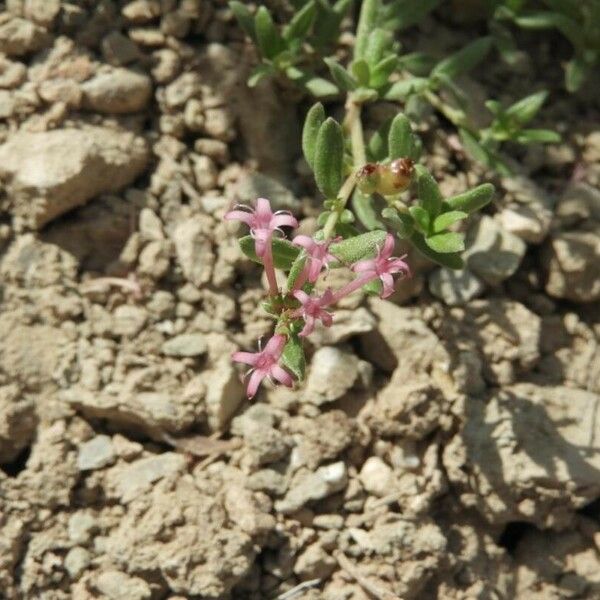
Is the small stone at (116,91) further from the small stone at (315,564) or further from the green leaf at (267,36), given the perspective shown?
the small stone at (315,564)

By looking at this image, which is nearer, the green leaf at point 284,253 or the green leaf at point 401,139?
the green leaf at point 284,253

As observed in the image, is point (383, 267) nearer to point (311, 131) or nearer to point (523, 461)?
point (311, 131)

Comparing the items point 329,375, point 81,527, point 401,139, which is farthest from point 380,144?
point 81,527

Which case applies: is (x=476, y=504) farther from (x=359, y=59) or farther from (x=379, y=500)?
(x=359, y=59)

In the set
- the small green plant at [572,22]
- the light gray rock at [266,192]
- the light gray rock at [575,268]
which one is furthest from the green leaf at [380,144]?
→ the small green plant at [572,22]

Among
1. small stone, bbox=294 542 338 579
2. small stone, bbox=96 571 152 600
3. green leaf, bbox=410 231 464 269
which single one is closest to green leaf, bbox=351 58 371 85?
green leaf, bbox=410 231 464 269

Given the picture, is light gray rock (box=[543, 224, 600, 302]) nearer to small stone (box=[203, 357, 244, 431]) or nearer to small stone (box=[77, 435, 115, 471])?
small stone (box=[203, 357, 244, 431])
